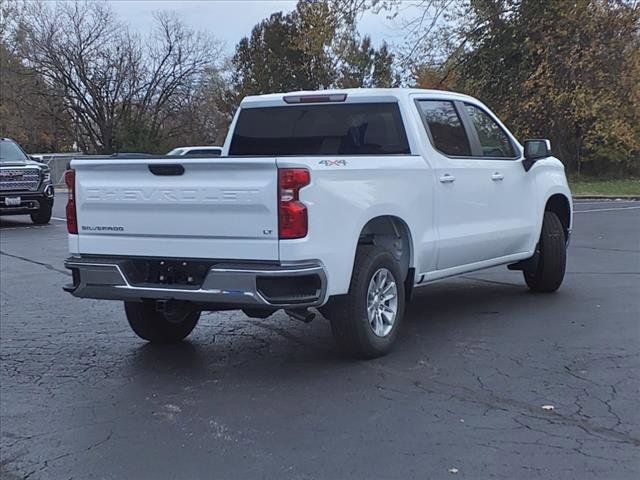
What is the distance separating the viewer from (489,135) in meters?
7.59

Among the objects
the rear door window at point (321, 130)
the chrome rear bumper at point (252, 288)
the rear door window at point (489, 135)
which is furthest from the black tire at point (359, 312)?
the rear door window at point (489, 135)

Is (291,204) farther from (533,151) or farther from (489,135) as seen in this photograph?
(533,151)

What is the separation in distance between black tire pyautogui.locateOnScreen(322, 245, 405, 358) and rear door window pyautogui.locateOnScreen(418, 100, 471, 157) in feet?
4.46

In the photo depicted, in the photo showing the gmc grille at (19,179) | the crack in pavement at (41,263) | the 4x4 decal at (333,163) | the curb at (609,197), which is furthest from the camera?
the curb at (609,197)

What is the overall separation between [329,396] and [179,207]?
1.61 meters

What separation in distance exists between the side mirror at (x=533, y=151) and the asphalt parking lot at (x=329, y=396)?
1382 mm

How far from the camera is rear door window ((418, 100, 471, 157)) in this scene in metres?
6.77

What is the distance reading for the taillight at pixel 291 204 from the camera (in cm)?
507

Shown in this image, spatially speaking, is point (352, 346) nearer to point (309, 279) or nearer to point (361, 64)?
point (309, 279)

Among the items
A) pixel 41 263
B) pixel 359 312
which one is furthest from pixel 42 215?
pixel 359 312

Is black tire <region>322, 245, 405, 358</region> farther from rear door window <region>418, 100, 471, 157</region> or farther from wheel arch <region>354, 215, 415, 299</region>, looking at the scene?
rear door window <region>418, 100, 471, 157</region>

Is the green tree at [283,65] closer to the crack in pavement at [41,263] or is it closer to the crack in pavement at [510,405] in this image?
the crack in pavement at [41,263]

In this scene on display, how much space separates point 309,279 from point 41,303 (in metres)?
4.52

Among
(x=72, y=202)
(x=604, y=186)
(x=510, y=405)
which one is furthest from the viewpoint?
(x=604, y=186)
